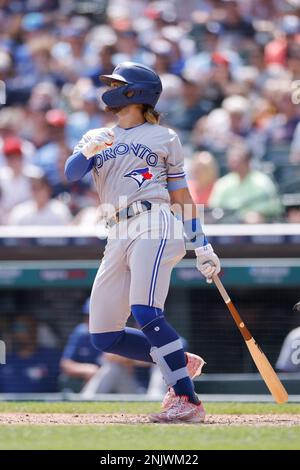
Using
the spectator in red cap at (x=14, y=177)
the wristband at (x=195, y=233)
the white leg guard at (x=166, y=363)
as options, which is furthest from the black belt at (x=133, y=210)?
the spectator in red cap at (x=14, y=177)

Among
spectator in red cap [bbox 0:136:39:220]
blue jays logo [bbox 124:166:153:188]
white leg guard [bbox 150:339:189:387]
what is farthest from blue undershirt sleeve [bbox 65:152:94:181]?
spectator in red cap [bbox 0:136:39:220]

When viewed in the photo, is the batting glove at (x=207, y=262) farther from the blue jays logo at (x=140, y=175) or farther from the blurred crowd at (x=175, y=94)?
the blurred crowd at (x=175, y=94)

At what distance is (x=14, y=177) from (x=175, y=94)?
180cm

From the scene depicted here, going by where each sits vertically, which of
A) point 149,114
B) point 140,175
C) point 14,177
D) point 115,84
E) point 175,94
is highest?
point 175,94

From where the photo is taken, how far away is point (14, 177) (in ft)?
30.6

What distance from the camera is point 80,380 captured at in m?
7.60

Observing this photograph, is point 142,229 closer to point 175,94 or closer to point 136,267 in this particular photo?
point 136,267

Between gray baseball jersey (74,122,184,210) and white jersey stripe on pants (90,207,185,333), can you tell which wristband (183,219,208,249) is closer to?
white jersey stripe on pants (90,207,185,333)

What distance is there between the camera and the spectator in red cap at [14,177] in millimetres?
9148

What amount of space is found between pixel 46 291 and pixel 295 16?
4456mm

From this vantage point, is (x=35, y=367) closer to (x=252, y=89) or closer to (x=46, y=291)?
(x=46, y=291)

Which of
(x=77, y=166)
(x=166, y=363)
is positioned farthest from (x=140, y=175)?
(x=166, y=363)

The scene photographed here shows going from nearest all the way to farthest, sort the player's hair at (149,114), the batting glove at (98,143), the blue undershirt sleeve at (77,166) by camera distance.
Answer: the batting glove at (98,143)
the blue undershirt sleeve at (77,166)
the player's hair at (149,114)

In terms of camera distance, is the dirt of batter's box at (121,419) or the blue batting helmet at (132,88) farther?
the dirt of batter's box at (121,419)
